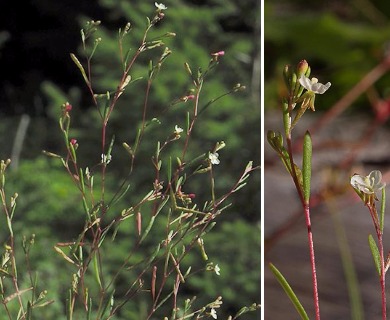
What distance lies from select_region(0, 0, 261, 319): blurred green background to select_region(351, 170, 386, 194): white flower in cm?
77

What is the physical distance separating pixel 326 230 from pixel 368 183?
105 centimetres

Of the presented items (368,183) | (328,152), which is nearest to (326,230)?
(328,152)

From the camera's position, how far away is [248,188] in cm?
131

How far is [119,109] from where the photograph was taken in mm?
1310

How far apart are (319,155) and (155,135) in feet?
1.86

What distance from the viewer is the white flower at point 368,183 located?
37 centimetres

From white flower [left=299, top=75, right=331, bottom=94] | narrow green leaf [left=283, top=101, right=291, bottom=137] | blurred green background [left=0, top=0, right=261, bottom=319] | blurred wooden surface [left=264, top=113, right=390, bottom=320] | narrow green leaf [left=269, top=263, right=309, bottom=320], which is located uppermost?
white flower [left=299, top=75, right=331, bottom=94]

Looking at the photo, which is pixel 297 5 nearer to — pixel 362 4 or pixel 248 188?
pixel 362 4

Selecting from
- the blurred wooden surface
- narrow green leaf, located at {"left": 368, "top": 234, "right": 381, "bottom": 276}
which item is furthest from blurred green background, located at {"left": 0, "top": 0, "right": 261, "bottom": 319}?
narrow green leaf, located at {"left": 368, "top": 234, "right": 381, "bottom": 276}

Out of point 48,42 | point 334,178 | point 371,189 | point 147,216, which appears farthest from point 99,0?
point 371,189

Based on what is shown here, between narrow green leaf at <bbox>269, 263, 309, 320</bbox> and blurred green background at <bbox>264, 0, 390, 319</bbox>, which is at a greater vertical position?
narrow green leaf at <bbox>269, 263, 309, 320</bbox>

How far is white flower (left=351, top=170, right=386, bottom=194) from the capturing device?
1.22 feet

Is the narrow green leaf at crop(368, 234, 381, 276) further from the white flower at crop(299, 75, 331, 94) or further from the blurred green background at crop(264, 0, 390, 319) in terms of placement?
the blurred green background at crop(264, 0, 390, 319)

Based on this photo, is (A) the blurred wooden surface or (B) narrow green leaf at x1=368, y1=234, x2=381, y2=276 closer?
(B) narrow green leaf at x1=368, y1=234, x2=381, y2=276
